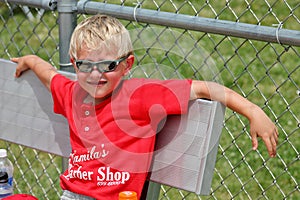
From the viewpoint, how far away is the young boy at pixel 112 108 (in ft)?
10.2

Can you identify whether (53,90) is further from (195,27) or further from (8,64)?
(195,27)

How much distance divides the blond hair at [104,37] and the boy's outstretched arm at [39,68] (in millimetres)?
432

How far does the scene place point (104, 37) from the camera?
10.3ft

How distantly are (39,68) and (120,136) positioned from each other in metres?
0.65

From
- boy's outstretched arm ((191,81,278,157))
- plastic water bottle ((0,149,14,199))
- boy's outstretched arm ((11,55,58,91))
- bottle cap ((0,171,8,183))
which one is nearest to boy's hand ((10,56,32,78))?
boy's outstretched arm ((11,55,58,91))

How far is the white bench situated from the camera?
3.16m

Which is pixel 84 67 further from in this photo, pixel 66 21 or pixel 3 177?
pixel 3 177

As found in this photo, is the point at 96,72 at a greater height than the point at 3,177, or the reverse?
the point at 96,72

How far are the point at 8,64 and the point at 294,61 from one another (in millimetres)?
3565

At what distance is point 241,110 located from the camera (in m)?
3.01

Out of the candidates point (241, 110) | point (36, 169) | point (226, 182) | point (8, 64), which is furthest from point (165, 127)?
point (36, 169)

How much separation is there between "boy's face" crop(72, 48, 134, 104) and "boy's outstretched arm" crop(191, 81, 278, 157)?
0.32 metres

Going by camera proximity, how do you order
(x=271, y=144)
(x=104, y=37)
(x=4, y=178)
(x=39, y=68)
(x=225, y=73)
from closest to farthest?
1. (x=271, y=144)
2. (x=104, y=37)
3. (x=39, y=68)
4. (x=4, y=178)
5. (x=225, y=73)

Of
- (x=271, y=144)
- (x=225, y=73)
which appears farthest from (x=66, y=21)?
(x=225, y=73)
